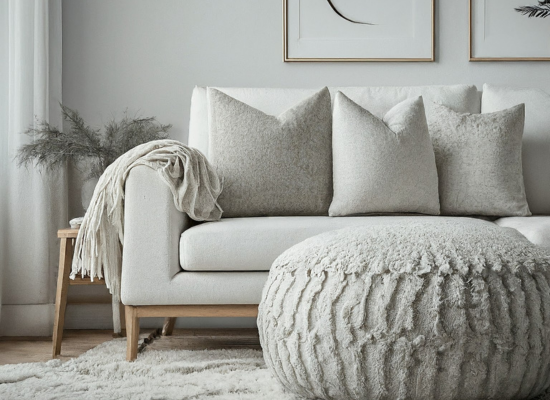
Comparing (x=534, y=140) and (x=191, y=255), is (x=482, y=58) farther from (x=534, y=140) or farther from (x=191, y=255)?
(x=191, y=255)

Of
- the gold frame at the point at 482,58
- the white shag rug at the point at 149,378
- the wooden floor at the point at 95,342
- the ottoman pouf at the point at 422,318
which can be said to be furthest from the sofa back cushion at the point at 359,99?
the ottoman pouf at the point at 422,318

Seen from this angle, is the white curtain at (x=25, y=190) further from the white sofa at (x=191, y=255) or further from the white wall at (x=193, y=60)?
the white sofa at (x=191, y=255)

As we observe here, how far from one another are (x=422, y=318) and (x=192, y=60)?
220 cm

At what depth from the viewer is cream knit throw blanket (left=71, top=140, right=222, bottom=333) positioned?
1938 mm

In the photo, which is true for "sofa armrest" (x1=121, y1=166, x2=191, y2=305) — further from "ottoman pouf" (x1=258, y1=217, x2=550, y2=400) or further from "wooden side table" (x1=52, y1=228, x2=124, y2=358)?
"ottoman pouf" (x1=258, y1=217, x2=550, y2=400)

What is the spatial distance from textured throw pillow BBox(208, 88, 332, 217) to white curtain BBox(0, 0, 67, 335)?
31.7 inches

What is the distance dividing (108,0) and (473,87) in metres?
1.77

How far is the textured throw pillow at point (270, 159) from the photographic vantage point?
227cm

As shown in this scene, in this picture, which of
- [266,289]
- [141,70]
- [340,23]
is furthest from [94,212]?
[340,23]

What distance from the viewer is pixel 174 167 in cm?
195

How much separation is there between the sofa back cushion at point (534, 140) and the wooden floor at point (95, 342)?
4.22 ft

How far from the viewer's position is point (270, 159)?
2.28 m

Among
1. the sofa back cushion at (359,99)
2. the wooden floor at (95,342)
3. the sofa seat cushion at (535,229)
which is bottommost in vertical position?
the wooden floor at (95,342)

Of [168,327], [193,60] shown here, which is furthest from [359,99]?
[168,327]
